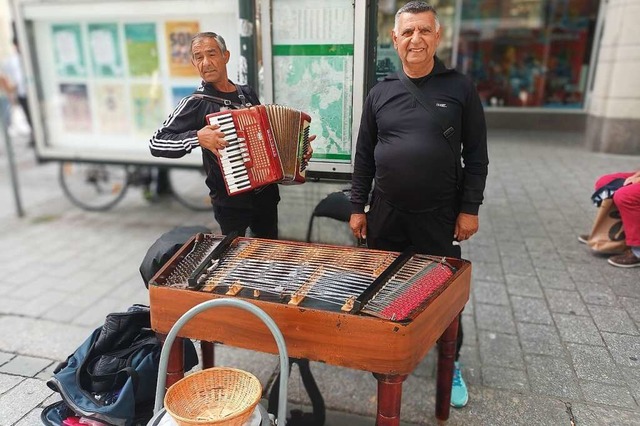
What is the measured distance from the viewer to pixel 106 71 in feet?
18.7

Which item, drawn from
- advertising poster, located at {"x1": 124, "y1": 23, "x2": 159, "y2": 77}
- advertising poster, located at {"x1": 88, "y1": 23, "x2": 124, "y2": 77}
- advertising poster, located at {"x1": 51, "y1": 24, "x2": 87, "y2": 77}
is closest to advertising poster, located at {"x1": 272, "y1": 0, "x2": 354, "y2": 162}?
advertising poster, located at {"x1": 124, "y1": 23, "x2": 159, "y2": 77}

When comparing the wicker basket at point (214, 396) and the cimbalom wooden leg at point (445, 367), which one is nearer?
the wicker basket at point (214, 396)

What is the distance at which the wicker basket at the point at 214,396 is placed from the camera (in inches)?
72.0

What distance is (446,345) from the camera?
97.6 inches

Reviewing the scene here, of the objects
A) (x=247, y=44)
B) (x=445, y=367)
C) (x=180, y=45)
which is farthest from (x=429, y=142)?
(x=180, y=45)

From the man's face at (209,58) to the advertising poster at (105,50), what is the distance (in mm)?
3492

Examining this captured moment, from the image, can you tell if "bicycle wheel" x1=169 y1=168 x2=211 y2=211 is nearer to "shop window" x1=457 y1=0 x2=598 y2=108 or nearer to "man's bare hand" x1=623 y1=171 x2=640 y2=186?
"man's bare hand" x1=623 y1=171 x2=640 y2=186

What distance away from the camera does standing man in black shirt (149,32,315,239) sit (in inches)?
99.7

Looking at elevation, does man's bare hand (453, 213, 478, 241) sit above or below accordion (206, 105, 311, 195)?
below

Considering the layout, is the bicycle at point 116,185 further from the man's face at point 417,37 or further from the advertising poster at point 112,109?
the man's face at point 417,37

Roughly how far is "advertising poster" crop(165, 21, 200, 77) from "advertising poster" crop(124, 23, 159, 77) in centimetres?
17

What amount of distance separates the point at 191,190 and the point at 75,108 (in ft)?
5.92

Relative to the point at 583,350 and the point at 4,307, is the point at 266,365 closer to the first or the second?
the point at 583,350

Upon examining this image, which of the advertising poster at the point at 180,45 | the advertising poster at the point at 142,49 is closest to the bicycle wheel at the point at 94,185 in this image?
the advertising poster at the point at 142,49
